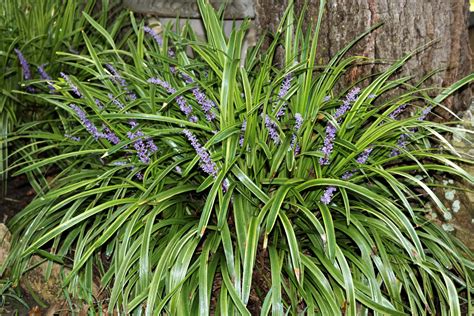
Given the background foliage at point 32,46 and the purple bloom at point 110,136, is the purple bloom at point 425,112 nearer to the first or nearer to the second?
the purple bloom at point 110,136

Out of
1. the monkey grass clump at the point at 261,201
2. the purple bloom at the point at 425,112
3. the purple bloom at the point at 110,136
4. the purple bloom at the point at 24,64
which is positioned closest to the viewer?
the monkey grass clump at the point at 261,201

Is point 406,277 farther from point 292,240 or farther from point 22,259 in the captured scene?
point 22,259

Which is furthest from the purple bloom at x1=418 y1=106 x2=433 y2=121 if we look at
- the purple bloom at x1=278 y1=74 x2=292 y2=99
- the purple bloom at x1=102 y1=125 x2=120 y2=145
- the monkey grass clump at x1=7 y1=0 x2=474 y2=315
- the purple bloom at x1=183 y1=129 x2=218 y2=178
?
the purple bloom at x1=102 y1=125 x2=120 y2=145

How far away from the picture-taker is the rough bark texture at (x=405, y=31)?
274cm

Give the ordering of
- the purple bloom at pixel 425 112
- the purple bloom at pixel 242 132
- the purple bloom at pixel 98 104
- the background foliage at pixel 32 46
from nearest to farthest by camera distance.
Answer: the purple bloom at pixel 242 132, the purple bloom at pixel 425 112, the purple bloom at pixel 98 104, the background foliage at pixel 32 46

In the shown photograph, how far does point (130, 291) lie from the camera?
2.52 m

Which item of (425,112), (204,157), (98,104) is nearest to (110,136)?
(98,104)

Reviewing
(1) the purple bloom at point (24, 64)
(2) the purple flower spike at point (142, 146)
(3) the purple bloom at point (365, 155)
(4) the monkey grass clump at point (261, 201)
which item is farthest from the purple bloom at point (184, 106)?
(1) the purple bloom at point (24, 64)

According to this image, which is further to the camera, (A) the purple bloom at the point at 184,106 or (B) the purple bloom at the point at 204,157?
(A) the purple bloom at the point at 184,106

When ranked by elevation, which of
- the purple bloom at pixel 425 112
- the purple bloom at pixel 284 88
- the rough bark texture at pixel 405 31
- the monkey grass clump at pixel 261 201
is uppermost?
the rough bark texture at pixel 405 31

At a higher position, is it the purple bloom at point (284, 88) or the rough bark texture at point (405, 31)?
the rough bark texture at point (405, 31)

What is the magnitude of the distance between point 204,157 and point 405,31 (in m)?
1.01

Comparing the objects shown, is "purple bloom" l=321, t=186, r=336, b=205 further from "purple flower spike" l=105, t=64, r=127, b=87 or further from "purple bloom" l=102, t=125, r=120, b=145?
"purple flower spike" l=105, t=64, r=127, b=87

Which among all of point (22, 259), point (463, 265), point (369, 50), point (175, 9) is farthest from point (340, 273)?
point (175, 9)
